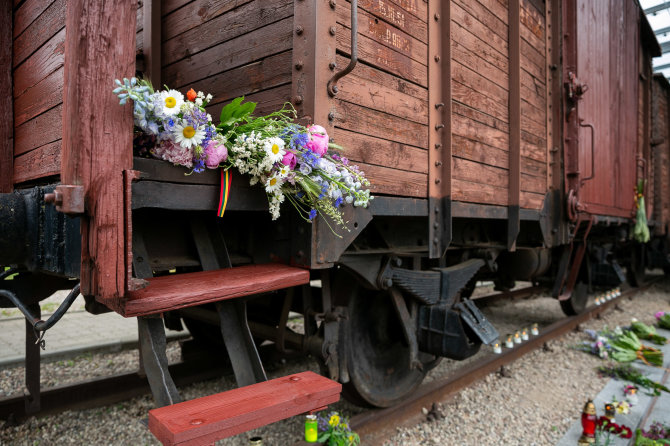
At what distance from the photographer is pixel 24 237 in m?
1.84

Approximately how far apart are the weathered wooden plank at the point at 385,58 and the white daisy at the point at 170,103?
959 mm

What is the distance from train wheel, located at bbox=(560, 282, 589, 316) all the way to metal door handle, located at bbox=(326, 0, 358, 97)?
6207 millimetres

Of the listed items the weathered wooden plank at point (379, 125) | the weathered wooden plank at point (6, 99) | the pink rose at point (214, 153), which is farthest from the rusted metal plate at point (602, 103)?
the weathered wooden plank at point (6, 99)

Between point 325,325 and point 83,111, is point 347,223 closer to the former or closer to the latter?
point 325,325

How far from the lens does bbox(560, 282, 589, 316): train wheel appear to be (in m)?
6.88

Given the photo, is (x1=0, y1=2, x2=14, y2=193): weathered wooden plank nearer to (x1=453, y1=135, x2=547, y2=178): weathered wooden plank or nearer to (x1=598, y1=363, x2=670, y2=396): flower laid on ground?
(x1=453, y1=135, x2=547, y2=178): weathered wooden plank

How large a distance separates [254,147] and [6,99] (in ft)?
5.13

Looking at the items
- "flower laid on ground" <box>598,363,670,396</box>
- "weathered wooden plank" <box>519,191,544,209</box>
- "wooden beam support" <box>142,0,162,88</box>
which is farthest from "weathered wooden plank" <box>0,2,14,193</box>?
"flower laid on ground" <box>598,363,670,396</box>

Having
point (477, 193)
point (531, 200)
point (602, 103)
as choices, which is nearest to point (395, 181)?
point (477, 193)

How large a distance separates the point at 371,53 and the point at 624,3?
7.29m

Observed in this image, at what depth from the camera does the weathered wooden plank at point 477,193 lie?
10.4 feet

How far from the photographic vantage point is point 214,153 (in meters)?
1.80

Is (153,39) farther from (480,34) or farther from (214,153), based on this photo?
(480,34)

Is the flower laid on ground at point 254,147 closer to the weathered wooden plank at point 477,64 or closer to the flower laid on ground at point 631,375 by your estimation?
the weathered wooden plank at point 477,64
